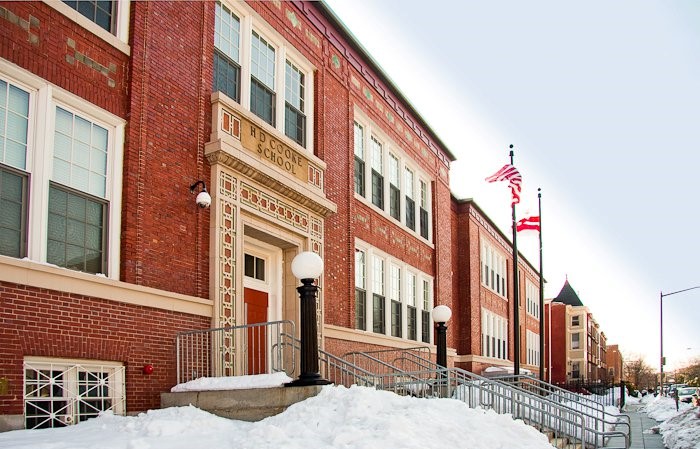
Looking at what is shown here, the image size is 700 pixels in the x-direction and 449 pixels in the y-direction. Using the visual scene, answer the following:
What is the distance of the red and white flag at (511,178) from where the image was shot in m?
24.3

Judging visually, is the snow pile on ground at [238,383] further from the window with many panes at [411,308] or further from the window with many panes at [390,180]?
the window with many panes at [411,308]

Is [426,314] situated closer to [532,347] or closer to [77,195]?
[77,195]

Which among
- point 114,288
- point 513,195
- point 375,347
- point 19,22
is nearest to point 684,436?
point 375,347

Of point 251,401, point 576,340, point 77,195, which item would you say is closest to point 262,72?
point 77,195

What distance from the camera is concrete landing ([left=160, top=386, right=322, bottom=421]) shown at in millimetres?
9141

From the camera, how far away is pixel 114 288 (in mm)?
9609

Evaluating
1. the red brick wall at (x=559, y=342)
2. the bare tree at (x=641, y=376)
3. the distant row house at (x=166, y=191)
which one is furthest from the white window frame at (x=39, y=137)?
the bare tree at (x=641, y=376)

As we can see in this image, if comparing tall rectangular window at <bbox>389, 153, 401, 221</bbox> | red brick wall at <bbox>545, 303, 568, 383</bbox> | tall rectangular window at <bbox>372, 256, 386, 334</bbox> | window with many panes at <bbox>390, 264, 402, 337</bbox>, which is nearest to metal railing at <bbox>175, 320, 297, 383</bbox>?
tall rectangular window at <bbox>372, 256, 386, 334</bbox>

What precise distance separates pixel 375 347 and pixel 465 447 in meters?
10.4

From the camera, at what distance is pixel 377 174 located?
2020 centimetres

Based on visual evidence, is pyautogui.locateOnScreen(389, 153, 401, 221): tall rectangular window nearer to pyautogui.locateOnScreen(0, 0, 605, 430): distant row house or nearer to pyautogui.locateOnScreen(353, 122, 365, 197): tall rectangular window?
pyautogui.locateOnScreen(0, 0, 605, 430): distant row house

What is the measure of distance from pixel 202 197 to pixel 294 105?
16.2 ft

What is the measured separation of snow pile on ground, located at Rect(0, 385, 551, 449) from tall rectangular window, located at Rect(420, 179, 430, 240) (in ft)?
47.5

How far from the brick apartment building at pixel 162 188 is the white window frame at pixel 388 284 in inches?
3.7
